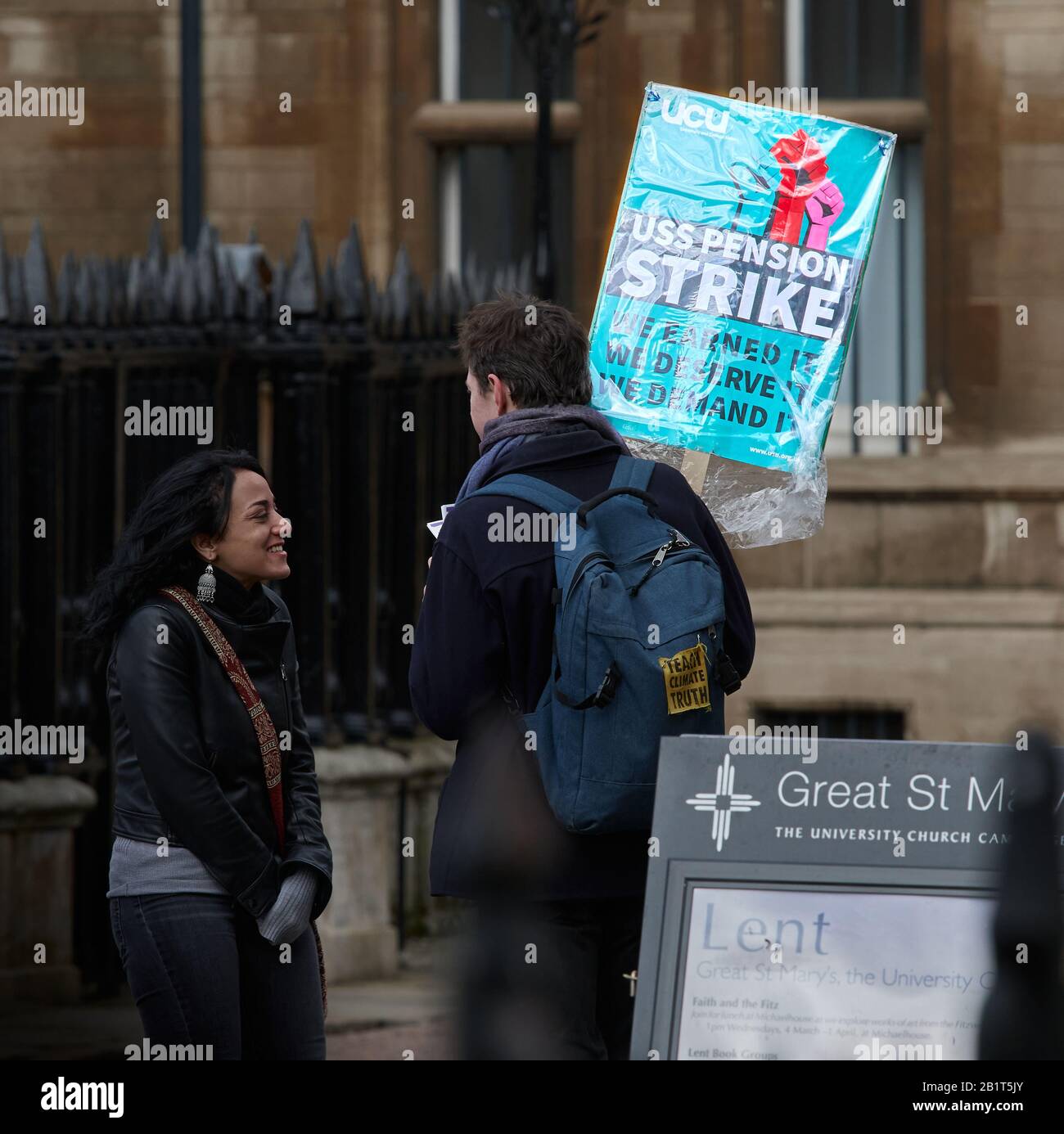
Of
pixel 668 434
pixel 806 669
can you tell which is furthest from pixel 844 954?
pixel 806 669

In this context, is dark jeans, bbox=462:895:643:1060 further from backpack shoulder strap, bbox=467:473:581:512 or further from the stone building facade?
the stone building facade

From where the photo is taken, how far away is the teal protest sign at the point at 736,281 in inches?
158

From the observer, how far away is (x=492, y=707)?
360 cm

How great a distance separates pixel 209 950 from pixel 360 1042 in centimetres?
305

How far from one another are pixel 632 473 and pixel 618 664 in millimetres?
436

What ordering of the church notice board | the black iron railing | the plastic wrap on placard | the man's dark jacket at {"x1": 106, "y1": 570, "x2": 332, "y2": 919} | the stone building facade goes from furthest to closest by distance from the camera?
the stone building facade → the black iron railing → the plastic wrap on placard → the man's dark jacket at {"x1": 106, "y1": 570, "x2": 332, "y2": 919} → the church notice board

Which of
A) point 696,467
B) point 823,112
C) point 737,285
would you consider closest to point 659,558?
point 696,467

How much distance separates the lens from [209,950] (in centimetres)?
390

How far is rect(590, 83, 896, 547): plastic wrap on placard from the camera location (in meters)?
4.01

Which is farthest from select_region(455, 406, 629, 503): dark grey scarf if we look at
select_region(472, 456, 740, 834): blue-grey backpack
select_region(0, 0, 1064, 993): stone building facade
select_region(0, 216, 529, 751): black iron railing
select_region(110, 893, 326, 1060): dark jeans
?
A: select_region(0, 0, 1064, 993): stone building facade

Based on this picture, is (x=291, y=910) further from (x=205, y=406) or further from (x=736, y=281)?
(x=205, y=406)

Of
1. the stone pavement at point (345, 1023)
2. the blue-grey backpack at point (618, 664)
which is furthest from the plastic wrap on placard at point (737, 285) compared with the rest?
the stone pavement at point (345, 1023)

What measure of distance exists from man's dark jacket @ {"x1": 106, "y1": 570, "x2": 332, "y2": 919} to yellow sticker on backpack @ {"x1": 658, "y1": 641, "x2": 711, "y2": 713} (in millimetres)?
995

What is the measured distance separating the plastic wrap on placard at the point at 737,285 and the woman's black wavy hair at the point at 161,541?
851 mm
